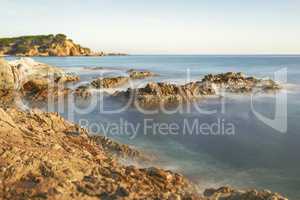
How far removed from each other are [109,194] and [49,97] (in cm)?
1885

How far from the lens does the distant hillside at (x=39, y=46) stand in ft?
450

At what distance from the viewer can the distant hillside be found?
137125mm

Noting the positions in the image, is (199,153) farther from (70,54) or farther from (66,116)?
(70,54)

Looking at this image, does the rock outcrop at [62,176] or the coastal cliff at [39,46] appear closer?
the rock outcrop at [62,176]

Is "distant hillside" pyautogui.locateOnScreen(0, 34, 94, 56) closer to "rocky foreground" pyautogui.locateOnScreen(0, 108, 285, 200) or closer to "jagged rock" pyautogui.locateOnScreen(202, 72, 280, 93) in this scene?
"jagged rock" pyautogui.locateOnScreen(202, 72, 280, 93)

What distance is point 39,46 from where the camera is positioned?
468 feet

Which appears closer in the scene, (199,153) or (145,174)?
(145,174)

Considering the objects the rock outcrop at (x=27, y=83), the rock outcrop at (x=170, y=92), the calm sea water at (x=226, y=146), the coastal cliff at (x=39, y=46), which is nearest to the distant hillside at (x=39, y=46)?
the coastal cliff at (x=39, y=46)

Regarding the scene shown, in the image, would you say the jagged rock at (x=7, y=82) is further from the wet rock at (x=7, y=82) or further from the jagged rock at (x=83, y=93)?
the jagged rock at (x=83, y=93)

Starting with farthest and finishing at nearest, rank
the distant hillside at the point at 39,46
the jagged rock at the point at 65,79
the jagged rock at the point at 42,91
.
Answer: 1. the distant hillside at the point at 39,46
2. the jagged rock at the point at 65,79
3. the jagged rock at the point at 42,91

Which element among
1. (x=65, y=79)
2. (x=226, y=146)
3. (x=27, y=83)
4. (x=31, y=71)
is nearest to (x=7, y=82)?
(x=27, y=83)

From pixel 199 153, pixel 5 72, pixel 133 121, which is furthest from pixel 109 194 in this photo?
pixel 5 72

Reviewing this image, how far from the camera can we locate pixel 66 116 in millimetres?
18406

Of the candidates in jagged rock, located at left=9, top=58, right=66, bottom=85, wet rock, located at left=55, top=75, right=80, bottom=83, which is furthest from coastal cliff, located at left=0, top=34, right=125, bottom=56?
jagged rock, located at left=9, top=58, right=66, bottom=85
